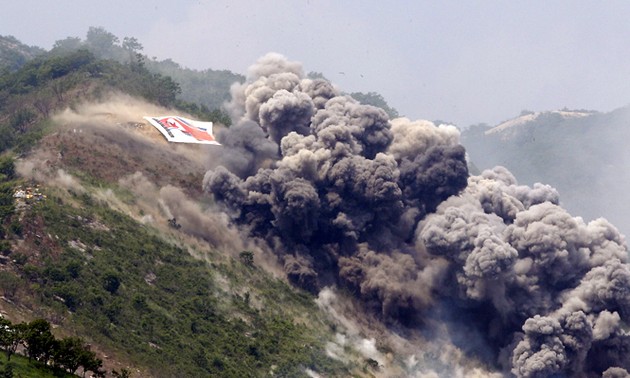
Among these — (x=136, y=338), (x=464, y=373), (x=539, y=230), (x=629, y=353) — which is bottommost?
(x=136, y=338)

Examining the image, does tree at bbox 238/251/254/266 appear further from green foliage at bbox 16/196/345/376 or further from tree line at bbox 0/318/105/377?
tree line at bbox 0/318/105/377

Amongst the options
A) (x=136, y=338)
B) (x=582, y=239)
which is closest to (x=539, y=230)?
(x=582, y=239)

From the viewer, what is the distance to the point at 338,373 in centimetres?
10325

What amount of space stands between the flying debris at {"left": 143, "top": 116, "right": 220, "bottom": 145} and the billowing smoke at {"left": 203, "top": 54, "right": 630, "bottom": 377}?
464 centimetres

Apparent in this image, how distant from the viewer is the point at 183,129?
13650 cm

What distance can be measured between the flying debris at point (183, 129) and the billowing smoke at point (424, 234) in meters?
4.64

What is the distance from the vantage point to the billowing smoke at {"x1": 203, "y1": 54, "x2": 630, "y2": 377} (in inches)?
4363

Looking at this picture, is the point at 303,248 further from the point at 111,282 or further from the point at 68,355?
the point at 68,355

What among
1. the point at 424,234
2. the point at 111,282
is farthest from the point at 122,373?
the point at 424,234

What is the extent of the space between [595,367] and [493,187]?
27677 mm

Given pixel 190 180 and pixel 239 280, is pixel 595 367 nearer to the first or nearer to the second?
pixel 239 280

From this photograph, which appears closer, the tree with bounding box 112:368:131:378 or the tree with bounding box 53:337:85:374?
the tree with bounding box 53:337:85:374

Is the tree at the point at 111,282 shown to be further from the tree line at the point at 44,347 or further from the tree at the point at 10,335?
the tree at the point at 10,335

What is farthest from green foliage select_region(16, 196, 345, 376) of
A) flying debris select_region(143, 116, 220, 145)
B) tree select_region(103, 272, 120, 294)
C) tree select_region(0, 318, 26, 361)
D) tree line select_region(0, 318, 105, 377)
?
flying debris select_region(143, 116, 220, 145)
